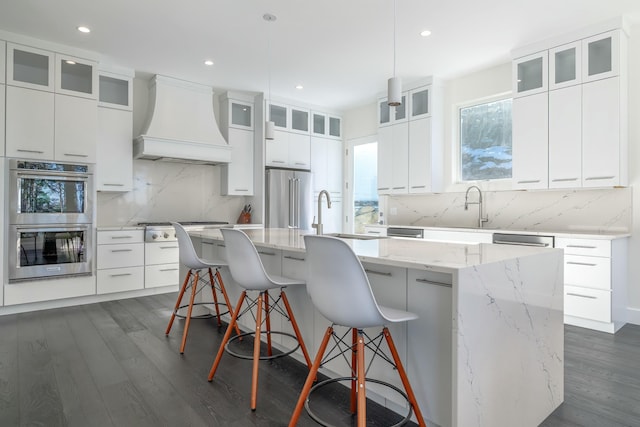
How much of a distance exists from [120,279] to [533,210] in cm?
472

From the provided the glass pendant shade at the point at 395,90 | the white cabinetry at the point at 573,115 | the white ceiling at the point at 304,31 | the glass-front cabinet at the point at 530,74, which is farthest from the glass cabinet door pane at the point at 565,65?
the glass pendant shade at the point at 395,90

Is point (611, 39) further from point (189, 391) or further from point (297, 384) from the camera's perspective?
point (189, 391)

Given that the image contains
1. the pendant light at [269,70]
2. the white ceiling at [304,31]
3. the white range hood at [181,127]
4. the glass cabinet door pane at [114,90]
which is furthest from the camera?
the white range hood at [181,127]

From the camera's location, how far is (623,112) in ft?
11.3

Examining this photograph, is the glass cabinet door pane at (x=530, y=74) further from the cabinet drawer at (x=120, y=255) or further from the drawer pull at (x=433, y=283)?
the cabinet drawer at (x=120, y=255)

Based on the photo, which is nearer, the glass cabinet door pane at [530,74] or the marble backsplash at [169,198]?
the glass cabinet door pane at [530,74]

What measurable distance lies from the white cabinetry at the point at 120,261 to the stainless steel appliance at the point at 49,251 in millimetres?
130

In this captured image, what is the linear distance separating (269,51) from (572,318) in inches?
158

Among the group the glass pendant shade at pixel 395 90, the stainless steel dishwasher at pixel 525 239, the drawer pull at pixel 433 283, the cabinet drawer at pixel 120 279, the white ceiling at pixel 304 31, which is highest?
the white ceiling at pixel 304 31

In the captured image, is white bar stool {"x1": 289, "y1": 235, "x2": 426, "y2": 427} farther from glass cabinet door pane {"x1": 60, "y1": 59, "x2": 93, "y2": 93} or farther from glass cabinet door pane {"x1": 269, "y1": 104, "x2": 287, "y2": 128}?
glass cabinet door pane {"x1": 269, "y1": 104, "x2": 287, "y2": 128}

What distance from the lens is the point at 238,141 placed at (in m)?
5.64

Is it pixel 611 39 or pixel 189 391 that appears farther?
pixel 611 39

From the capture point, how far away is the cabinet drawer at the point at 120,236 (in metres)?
4.32

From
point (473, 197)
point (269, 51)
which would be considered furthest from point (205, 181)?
point (473, 197)
